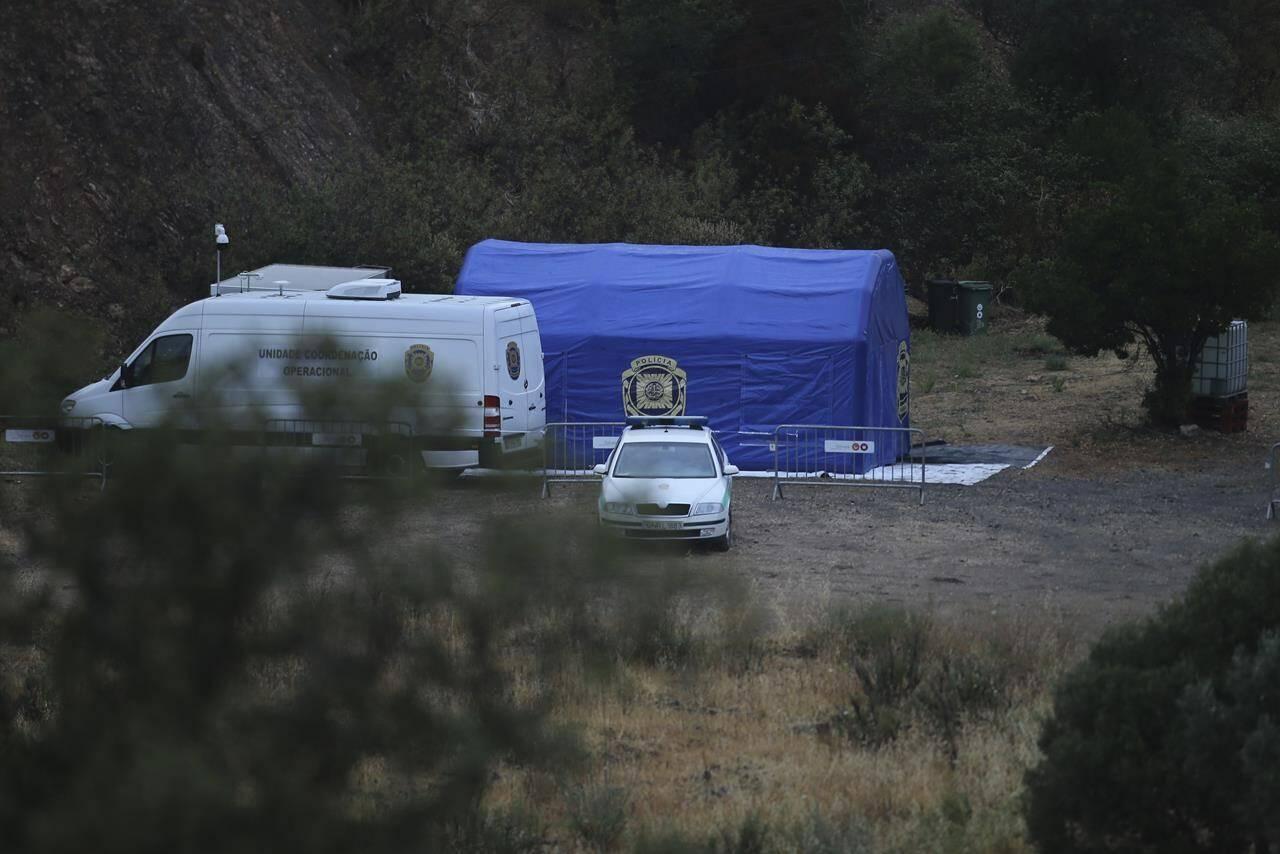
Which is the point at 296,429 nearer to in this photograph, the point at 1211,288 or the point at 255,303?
the point at 255,303

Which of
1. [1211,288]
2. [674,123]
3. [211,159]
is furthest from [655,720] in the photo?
[674,123]

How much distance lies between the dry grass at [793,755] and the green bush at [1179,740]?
1.21 metres

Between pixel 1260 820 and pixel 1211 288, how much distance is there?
1769cm

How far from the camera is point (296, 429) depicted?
4.06 metres

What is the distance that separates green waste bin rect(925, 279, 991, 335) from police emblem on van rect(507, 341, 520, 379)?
21332 millimetres

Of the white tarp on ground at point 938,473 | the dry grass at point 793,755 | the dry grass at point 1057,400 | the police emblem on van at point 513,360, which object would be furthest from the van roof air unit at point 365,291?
the dry grass at point 1057,400

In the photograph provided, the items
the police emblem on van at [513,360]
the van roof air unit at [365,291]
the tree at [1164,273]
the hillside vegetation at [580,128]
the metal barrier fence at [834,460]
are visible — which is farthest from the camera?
the hillside vegetation at [580,128]

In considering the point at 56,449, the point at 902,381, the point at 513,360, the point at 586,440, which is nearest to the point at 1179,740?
the point at 56,449

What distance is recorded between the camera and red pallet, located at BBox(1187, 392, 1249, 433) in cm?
2483

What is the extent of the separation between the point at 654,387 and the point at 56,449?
18.4 meters

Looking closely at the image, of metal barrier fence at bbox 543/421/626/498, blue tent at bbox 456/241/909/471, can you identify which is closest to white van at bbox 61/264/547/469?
metal barrier fence at bbox 543/421/626/498

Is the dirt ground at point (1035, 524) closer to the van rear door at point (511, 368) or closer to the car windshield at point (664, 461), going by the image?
the car windshield at point (664, 461)

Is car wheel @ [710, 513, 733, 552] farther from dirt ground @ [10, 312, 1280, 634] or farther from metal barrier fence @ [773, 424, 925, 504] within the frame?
metal barrier fence @ [773, 424, 925, 504]

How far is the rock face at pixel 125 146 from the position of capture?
1148 inches
